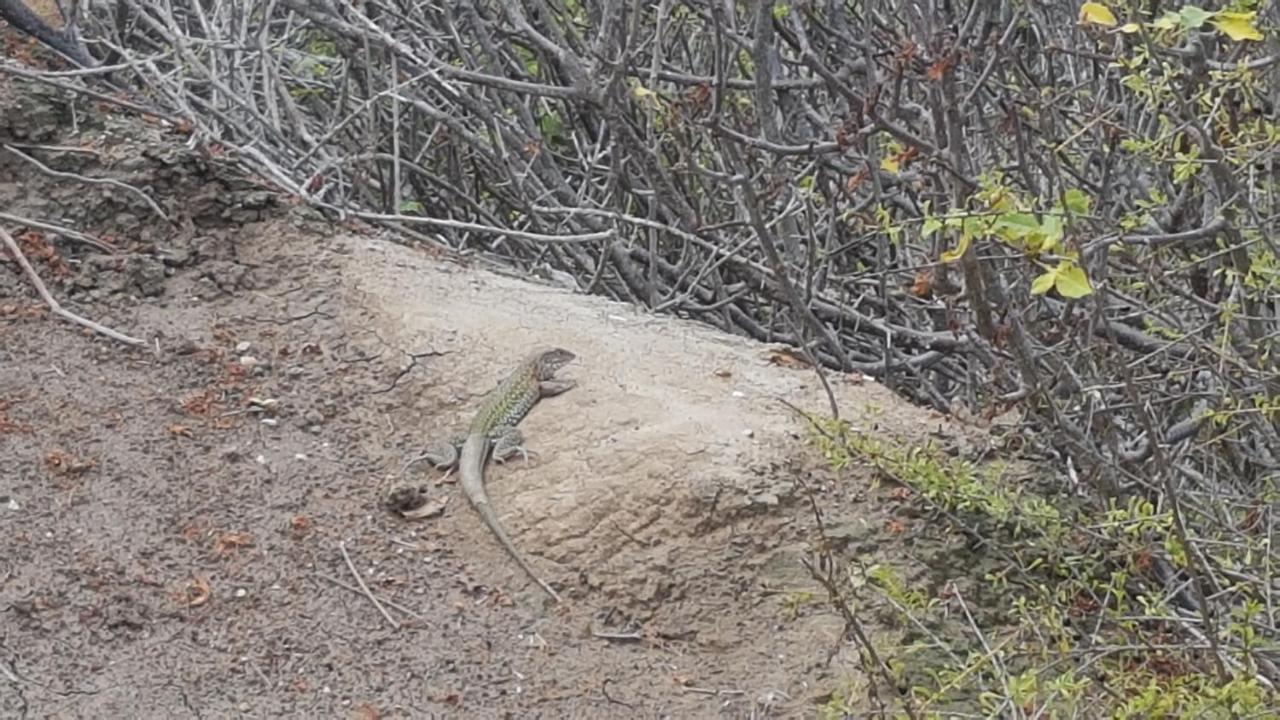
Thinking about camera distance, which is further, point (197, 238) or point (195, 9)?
point (195, 9)

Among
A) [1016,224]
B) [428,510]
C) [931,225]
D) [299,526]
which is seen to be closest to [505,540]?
[428,510]

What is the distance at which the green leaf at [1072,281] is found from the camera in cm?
287

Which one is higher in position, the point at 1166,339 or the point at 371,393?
the point at 1166,339

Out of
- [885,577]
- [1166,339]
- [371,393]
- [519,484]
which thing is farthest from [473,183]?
[885,577]

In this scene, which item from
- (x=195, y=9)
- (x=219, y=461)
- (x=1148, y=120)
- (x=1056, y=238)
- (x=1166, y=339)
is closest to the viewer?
(x=1056, y=238)

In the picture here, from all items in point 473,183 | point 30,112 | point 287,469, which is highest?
point 30,112

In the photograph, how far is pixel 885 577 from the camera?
332 centimetres

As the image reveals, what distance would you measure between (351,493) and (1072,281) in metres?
2.39

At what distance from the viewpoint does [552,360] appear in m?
4.96

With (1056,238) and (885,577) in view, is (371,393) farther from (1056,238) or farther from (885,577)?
(1056,238)

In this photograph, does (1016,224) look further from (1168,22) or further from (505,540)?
(505,540)

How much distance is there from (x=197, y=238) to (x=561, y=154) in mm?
2362

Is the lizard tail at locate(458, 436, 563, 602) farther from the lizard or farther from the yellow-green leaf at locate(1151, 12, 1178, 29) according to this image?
the yellow-green leaf at locate(1151, 12, 1178, 29)

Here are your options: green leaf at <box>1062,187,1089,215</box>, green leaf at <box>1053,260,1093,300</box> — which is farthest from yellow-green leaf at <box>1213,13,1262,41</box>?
green leaf at <box>1053,260,1093,300</box>
